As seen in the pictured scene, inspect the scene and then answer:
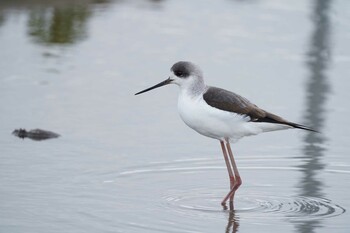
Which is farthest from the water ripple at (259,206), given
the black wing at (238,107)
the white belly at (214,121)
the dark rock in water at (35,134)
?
the dark rock in water at (35,134)

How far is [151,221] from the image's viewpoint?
8.32 metres

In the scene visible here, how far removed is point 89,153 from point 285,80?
4425mm

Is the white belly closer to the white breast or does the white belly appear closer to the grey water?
the white breast

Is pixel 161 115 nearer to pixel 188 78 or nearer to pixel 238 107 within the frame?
pixel 188 78

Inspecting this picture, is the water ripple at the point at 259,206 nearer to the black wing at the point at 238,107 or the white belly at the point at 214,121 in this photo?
the white belly at the point at 214,121

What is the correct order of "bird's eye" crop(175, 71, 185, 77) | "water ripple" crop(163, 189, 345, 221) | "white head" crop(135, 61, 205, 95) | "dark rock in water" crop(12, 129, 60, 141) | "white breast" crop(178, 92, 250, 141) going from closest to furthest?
"water ripple" crop(163, 189, 345, 221)
"white breast" crop(178, 92, 250, 141)
"white head" crop(135, 61, 205, 95)
"bird's eye" crop(175, 71, 185, 77)
"dark rock in water" crop(12, 129, 60, 141)

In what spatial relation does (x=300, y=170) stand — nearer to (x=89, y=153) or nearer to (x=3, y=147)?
(x=89, y=153)

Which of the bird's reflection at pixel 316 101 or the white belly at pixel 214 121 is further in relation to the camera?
the bird's reflection at pixel 316 101

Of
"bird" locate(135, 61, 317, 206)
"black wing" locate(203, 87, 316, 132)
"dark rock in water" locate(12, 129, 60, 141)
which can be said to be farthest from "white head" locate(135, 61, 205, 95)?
"dark rock in water" locate(12, 129, 60, 141)

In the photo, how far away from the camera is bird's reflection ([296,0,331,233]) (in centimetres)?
948

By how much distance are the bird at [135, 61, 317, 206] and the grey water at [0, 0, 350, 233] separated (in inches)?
22.2

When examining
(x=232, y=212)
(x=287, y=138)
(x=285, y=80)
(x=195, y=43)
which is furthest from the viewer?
(x=195, y=43)

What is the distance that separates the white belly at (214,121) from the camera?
916cm

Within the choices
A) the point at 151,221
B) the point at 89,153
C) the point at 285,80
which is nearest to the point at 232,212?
the point at 151,221
